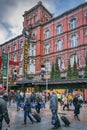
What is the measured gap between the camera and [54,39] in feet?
166

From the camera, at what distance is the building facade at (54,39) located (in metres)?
44.6

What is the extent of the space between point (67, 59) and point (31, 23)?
1584 cm

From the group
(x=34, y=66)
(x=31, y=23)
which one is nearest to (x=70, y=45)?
(x=34, y=66)

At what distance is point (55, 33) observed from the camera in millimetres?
50625

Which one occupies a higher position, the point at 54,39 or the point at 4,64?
the point at 54,39

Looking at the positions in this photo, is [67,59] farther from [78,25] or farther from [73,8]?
[73,8]

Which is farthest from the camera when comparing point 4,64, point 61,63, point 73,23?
point 61,63

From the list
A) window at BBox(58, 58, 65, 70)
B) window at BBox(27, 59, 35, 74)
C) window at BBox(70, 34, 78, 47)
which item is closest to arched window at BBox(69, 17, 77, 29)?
window at BBox(70, 34, 78, 47)

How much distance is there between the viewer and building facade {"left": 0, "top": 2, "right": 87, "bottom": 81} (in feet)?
146

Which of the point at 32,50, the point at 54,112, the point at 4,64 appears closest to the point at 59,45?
the point at 32,50

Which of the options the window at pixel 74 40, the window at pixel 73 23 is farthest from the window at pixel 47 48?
the window at pixel 73 23

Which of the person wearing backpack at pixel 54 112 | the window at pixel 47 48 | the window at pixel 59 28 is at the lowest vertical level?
the person wearing backpack at pixel 54 112

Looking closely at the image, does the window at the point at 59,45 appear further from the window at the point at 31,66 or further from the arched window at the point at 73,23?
the window at the point at 31,66

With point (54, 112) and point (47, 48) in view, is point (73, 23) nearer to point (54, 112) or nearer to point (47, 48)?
point (47, 48)
